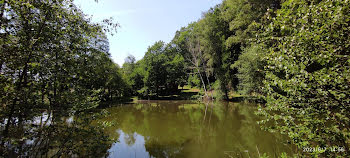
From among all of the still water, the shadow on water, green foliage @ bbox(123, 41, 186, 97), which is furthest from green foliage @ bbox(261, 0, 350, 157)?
green foliage @ bbox(123, 41, 186, 97)

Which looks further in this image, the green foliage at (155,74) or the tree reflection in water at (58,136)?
the green foliage at (155,74)

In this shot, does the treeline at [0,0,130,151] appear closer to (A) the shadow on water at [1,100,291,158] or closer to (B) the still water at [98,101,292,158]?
(A) the shadow on water at [1,100,291,158]

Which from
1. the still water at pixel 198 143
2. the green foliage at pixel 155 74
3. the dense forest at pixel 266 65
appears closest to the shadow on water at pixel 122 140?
the still water at pixel 198 143

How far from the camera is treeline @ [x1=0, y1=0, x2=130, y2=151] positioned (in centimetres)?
258

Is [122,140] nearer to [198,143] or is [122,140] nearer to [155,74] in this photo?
[198,143]

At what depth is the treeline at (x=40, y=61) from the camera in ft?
8.46

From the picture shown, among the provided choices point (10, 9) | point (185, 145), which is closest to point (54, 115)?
point (10, 9)

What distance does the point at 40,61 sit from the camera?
9.19ft

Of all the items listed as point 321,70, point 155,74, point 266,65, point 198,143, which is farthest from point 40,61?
point 155,74

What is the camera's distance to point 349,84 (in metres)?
2.10

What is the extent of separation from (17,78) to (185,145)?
657cm

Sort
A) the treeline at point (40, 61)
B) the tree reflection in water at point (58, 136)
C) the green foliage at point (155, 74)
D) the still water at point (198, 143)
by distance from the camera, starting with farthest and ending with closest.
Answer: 1. the green foliage at point (155, 74)
2. the still water at point (198, 143)
3. the tree reflection in water at point (58, 136)
4. the treeline at point (40, 61)

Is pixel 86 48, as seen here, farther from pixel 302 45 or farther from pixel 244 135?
pixel 244 135

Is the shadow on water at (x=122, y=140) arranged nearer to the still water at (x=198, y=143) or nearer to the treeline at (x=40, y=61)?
the still water at (x=198, y=143)
